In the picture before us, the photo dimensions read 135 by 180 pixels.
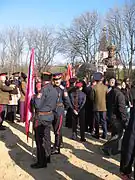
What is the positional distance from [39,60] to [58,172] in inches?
1642

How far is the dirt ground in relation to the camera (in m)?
6.52

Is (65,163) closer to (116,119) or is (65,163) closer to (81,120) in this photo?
(116,119)

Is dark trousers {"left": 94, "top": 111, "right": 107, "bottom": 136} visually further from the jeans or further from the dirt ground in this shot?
the dirt ground

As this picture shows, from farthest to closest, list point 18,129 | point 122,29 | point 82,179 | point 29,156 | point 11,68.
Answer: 1. point 11,68
2. point 122,29
3. point 18,129
4. point 29,156
5. point 82,179

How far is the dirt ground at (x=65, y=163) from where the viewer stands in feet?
21.4

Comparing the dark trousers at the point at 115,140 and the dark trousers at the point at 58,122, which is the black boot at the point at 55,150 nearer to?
the dark trousers at the point at 58,122

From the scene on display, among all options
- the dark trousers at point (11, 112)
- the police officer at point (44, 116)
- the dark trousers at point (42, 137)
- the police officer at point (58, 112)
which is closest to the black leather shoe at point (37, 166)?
the police officer at point (44, 116)

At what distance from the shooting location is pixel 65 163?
729cm

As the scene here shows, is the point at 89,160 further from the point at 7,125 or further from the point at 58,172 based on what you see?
the point at 7,125

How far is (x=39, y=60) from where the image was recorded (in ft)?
157

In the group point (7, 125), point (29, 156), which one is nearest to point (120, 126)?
point (29, 156)

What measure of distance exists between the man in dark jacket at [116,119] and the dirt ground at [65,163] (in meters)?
0.25

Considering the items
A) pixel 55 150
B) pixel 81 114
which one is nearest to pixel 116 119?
pixel 55 150

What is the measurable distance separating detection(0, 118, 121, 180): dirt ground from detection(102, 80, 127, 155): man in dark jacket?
25 cm
